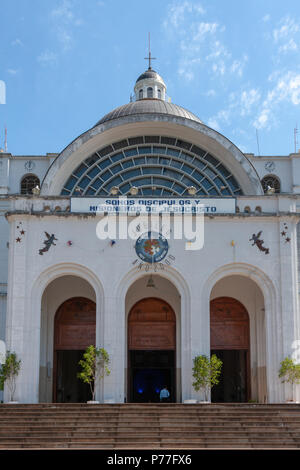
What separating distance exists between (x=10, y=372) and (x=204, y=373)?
692 centimetres

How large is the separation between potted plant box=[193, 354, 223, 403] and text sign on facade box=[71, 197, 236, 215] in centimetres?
561

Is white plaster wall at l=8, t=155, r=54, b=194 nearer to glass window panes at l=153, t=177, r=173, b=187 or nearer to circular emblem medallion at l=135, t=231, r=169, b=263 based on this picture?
glass window panes at l=153, t=177, r=173, b=187

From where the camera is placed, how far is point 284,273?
2392 cm

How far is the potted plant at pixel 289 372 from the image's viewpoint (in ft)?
74.2

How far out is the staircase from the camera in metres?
17.4

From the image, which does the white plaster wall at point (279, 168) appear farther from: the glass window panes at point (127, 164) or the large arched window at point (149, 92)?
the large arched window at point (149, 92)

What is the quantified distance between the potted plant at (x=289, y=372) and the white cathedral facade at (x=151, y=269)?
33 cm

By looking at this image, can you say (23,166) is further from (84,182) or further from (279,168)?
(279,168)

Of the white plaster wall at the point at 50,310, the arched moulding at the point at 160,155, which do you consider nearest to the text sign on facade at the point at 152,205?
the white plaster wall at the point at 50,310

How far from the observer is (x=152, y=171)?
2903 cm

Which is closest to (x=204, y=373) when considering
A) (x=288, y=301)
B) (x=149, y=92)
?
(x=288, y=301)

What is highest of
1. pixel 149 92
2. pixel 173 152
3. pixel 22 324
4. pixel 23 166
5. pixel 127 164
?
pixel 149 92
